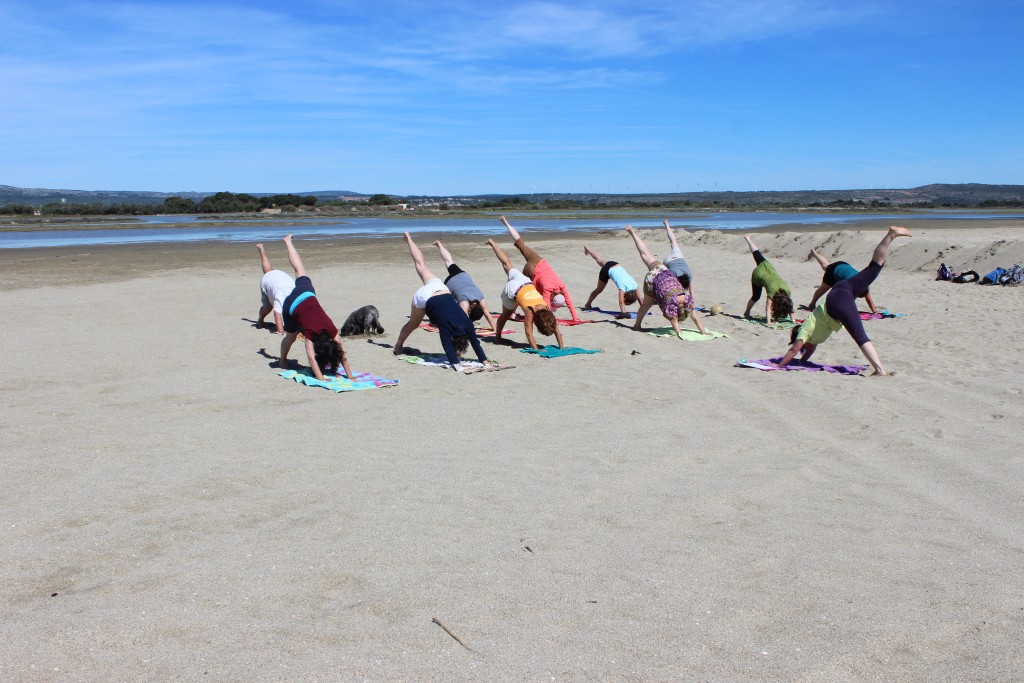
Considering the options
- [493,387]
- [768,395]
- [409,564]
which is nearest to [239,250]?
[493,387]

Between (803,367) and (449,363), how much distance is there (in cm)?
469

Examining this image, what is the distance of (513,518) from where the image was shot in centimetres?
560

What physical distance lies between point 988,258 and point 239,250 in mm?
24307

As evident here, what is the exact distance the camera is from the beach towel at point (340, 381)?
31.6ft

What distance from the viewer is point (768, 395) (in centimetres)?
947

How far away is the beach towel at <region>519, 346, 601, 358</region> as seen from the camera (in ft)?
38.6

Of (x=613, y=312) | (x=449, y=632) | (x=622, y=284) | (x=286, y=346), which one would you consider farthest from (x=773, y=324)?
(x=449, y=632)

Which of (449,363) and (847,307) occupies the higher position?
(847,307)

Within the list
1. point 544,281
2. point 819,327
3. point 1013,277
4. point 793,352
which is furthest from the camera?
point 1013,277

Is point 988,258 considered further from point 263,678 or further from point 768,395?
point 263,678

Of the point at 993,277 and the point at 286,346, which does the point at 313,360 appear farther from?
the point at 993,277

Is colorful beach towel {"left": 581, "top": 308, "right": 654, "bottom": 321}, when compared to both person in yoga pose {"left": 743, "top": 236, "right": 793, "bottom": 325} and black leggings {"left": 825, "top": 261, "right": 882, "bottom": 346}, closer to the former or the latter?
person in yoga pose {"left": 743, "top": 236, "right": 793, "bottom": 325}

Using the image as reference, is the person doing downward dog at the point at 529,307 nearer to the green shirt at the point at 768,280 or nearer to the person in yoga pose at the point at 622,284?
the person in yoga pose at the point at 622,284

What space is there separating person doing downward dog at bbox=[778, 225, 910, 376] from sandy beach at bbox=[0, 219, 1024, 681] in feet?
1.80
